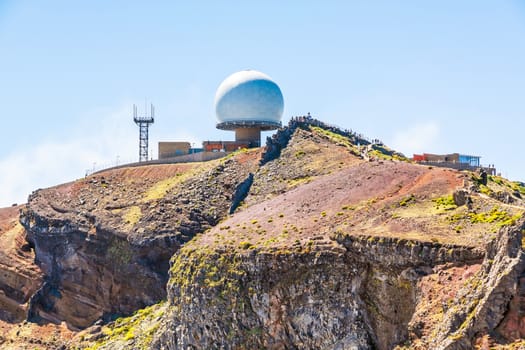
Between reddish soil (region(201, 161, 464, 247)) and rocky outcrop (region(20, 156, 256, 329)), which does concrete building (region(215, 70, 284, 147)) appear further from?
reddish soil (region(201, 161, 464, 247))

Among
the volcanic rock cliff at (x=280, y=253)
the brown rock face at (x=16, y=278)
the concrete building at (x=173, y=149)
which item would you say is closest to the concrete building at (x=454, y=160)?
the volcanic rock cliff at (x=280, y=253)

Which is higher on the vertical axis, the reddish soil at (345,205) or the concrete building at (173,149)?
the concrete building at (173,149)

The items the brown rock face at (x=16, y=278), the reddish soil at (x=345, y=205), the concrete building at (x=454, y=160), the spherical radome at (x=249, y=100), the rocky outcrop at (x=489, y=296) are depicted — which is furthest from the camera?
the spherical radome at (x=249, y=100)

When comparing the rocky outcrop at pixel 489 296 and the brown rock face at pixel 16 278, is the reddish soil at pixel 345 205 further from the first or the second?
the brown rock face at pixel 16 278

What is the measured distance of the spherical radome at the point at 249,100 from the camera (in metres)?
116

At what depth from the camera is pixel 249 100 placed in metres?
116

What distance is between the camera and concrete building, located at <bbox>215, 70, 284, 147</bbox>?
116 metres

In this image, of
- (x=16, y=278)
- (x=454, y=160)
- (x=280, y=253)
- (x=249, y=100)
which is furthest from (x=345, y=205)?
(x=16, y=278)

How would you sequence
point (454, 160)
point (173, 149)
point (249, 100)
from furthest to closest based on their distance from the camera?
1. point (173, 149)
2. point (249, 100)
3. point (454, 160)

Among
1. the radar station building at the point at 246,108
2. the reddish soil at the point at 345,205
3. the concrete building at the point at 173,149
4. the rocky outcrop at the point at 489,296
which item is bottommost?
the rocky outcrop at the point at 489,296

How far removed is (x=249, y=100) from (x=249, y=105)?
0.60 meters

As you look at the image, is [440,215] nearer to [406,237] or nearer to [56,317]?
[406,237]

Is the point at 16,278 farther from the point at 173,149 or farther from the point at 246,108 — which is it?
the point at 246,108

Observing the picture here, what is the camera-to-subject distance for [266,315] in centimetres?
7150
